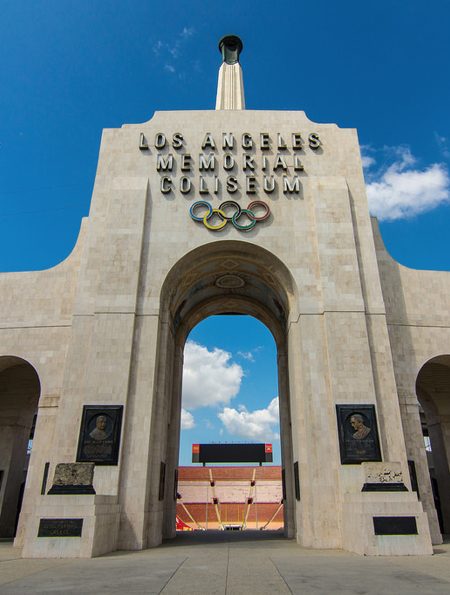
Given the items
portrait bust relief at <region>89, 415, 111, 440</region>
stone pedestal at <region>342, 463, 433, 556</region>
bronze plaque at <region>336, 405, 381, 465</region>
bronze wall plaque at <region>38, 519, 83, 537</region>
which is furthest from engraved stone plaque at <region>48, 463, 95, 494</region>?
bronze plaque at <region>336, 405, 381, 465</region>

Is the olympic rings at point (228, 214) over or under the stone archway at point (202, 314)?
over

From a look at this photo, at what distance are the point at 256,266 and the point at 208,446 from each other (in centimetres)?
4217

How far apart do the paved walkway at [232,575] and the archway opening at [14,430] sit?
51.6 ft

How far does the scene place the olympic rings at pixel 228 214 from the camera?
21.5 m

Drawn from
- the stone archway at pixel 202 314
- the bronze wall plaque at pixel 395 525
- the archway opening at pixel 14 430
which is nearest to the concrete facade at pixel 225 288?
the stone archway at pixel 202 314

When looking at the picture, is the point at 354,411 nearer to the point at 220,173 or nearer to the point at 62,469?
the point at 62,469

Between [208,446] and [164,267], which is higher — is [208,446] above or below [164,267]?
below

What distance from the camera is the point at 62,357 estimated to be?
20469 mm

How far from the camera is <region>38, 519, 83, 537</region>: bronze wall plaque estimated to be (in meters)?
12.9

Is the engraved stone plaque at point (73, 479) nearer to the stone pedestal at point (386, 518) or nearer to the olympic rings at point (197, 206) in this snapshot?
the stone pedestal at point (386, 518)

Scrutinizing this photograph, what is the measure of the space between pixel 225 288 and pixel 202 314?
293 centimetres

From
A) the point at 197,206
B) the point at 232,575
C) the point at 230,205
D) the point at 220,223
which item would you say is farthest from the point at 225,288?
the point at 232,575

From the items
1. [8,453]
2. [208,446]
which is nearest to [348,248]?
[8,453]

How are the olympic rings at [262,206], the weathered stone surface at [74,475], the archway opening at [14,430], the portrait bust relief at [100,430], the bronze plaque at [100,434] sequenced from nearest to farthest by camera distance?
1. the weathered stone surface at [74,475]
2. the bronze plaque at [100,434]
3. the portrait bust relief at [100,430]
4. the olympic rings at [262,206]
5. the archway opening at [14,430]
